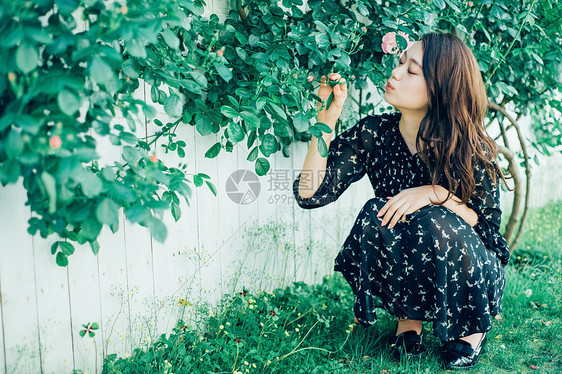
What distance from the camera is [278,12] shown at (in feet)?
7.28

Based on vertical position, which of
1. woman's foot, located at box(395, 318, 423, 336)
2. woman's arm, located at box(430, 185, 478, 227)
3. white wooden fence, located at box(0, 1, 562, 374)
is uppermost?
woman's arm, located at box(430, 185, 478, 227)

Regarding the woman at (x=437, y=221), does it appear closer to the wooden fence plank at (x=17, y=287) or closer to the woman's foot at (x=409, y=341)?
the woman's foot at (x=409, y=341)

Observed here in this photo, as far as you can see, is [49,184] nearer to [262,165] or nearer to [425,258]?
[262,165]

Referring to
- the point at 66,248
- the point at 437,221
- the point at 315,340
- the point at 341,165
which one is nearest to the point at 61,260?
the point at 66,248

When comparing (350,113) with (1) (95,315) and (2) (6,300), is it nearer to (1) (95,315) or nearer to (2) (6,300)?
(1) (95,315)

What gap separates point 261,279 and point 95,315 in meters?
0.90

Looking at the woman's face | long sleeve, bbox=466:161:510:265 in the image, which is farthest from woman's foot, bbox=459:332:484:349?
the woman's face

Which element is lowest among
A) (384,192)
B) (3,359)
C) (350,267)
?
(3,359)

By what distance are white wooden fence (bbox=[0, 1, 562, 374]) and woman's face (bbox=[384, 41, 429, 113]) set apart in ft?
2.56

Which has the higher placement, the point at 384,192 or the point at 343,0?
the point at 343,0

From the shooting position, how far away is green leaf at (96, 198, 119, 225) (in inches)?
47.0

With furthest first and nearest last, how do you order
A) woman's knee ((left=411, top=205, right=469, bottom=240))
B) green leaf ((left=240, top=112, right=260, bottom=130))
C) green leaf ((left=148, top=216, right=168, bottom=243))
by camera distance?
woman's knee ((left=411, top=205, right=469, bottom=240))
green leaf ((left=240, top=112, right=260, bottom=130))
green leaf ((left=148, top=216, right=168, bottom=243))

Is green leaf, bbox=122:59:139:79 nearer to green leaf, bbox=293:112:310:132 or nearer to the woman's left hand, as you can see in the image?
green leaf, bbox=293:112:310:132

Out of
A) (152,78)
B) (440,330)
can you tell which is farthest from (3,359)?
(440,330)
